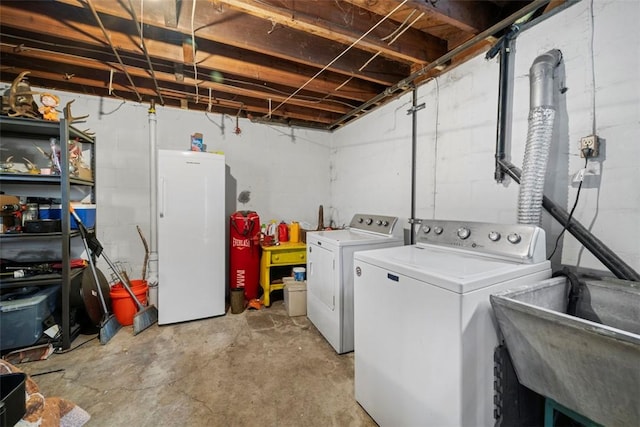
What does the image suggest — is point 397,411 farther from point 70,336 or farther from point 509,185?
point 70,336

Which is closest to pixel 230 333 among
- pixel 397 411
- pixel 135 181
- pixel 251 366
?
pixel 251 366

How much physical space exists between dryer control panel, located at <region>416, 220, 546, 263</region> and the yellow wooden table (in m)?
1.73

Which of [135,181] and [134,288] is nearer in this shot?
[134,288]

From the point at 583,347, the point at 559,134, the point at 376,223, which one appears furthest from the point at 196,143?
the point at 583,347

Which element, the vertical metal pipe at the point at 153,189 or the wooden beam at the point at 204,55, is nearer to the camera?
the wooden beam at the point at 204,55

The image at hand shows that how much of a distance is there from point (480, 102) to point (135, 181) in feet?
11.8

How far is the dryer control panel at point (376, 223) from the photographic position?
7.61ft

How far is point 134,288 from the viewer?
8.80 ft

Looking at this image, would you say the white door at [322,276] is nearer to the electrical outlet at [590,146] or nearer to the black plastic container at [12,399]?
the electrical outlet at [590,146]

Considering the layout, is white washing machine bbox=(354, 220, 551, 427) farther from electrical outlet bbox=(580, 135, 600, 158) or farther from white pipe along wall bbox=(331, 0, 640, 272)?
electrical outlet bbox=(580, 135, 600, 158)

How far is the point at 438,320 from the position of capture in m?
1.05

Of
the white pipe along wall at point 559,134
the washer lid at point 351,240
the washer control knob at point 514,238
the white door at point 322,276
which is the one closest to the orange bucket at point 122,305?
the white door at point 322,276

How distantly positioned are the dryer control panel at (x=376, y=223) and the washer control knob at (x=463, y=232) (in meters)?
0.78

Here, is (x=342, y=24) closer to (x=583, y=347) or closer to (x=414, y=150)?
(x=414, y=150)
